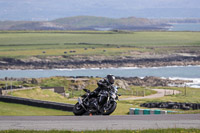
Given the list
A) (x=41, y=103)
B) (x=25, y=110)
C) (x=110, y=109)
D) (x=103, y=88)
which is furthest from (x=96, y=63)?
(x=110, y=109)

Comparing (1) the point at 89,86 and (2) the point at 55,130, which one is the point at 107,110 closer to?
(2) the point at 55,130

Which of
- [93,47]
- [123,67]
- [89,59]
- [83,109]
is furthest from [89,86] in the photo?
[93,47]

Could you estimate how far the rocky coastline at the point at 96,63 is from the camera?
15038cm

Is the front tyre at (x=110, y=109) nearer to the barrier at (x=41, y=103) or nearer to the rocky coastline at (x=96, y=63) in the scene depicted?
the barrier at (x=41, y=103)

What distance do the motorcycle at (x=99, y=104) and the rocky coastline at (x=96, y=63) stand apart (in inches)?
4880

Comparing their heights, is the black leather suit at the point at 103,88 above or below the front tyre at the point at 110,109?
above

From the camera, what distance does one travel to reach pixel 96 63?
6112 inches

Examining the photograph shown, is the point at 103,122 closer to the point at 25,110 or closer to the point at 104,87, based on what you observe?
the point at 104,87

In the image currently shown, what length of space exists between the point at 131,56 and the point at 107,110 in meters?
145

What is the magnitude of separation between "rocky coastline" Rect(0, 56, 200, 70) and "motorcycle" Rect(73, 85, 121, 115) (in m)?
124

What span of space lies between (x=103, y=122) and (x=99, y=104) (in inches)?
178

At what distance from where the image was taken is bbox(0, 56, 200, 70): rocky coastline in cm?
15038

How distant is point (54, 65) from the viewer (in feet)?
501

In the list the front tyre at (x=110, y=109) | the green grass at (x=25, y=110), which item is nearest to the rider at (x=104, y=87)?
the front tyre at (x=110, y=109)
